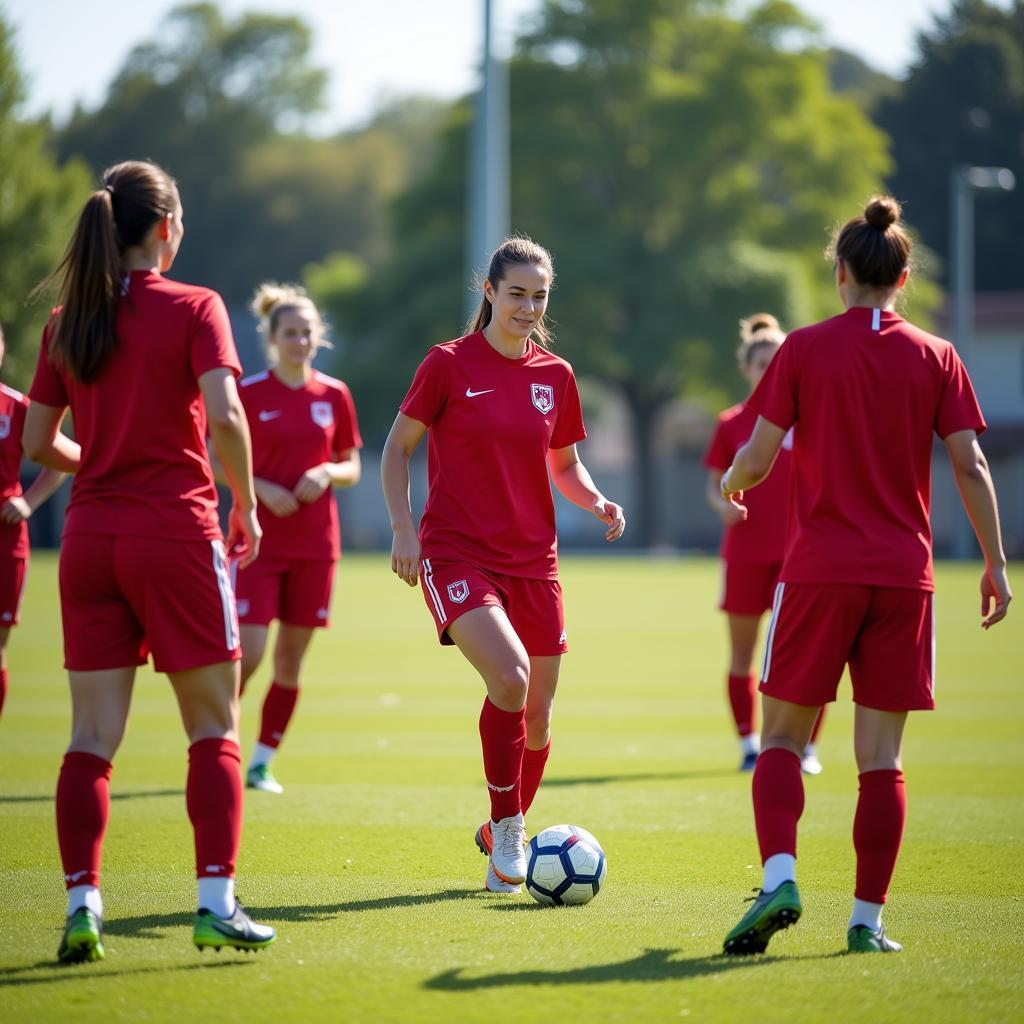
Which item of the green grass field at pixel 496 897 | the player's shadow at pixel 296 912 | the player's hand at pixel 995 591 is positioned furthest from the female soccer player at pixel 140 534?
the player's hand at pixel 995 591

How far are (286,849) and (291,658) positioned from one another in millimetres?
2049

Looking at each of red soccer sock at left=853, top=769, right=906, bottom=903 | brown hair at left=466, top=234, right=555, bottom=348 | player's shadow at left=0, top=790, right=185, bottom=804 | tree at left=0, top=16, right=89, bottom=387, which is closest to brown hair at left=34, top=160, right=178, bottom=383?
brown hair at left=466, top=234, right=555, bottom=348

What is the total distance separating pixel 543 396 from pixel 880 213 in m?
1.68

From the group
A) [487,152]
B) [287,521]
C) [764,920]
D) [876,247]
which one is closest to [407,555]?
[764,920]

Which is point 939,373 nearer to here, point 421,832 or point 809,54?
point 421,832

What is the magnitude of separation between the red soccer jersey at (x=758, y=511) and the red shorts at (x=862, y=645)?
4.45 meters

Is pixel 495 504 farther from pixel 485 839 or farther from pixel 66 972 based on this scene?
pixel 66 972

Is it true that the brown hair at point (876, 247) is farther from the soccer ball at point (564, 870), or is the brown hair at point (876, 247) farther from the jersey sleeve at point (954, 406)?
the soccer ball at point (564, 870)

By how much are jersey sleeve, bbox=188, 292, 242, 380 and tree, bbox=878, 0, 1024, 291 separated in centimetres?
4252

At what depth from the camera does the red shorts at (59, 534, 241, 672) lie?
5.00 m

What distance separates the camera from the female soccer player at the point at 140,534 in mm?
5016

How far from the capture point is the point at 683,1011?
4605 millimetres

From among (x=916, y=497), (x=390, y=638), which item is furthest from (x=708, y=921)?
(x=390, y=638)

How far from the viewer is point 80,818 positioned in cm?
506
